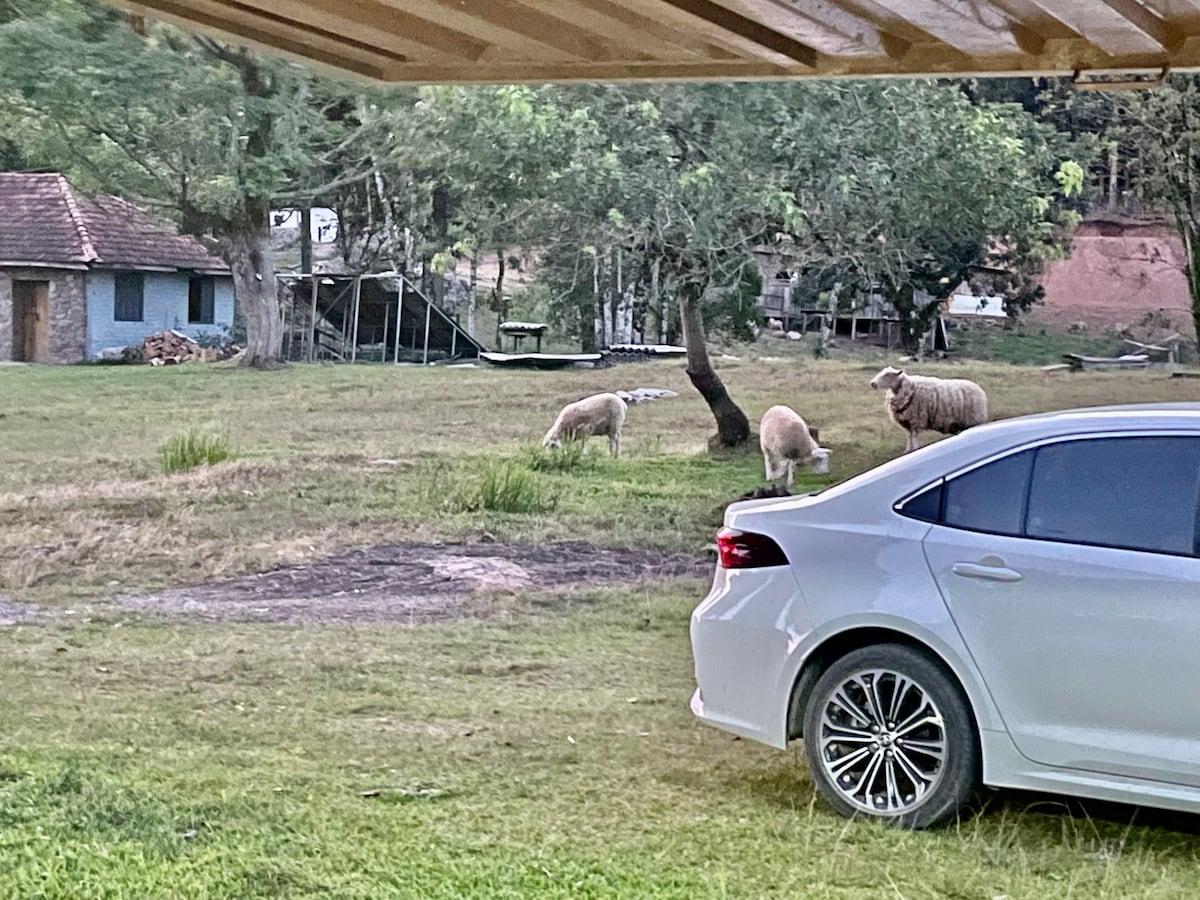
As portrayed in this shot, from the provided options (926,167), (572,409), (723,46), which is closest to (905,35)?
(723,46)

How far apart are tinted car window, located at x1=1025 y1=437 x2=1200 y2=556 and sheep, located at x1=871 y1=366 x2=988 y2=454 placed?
6038mm

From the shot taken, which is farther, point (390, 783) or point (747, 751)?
Answer: point (747, 751)

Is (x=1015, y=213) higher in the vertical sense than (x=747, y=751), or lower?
higher

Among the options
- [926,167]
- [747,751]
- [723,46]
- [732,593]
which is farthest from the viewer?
[926,167]

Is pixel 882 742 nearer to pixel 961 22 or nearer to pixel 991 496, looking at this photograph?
pixel 991 496

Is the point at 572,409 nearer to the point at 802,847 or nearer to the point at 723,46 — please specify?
the point at 723,46

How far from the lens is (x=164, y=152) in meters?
11.4

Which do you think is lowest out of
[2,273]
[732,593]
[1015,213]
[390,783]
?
[390,783]

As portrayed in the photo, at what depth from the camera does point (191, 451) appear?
11.5 m

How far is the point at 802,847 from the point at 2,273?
352 inches

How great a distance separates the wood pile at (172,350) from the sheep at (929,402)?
4962 millimetres

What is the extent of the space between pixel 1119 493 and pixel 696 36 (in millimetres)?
2202

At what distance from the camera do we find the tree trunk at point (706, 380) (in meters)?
11.8

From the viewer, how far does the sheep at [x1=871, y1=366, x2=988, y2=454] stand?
11219 millimetres
